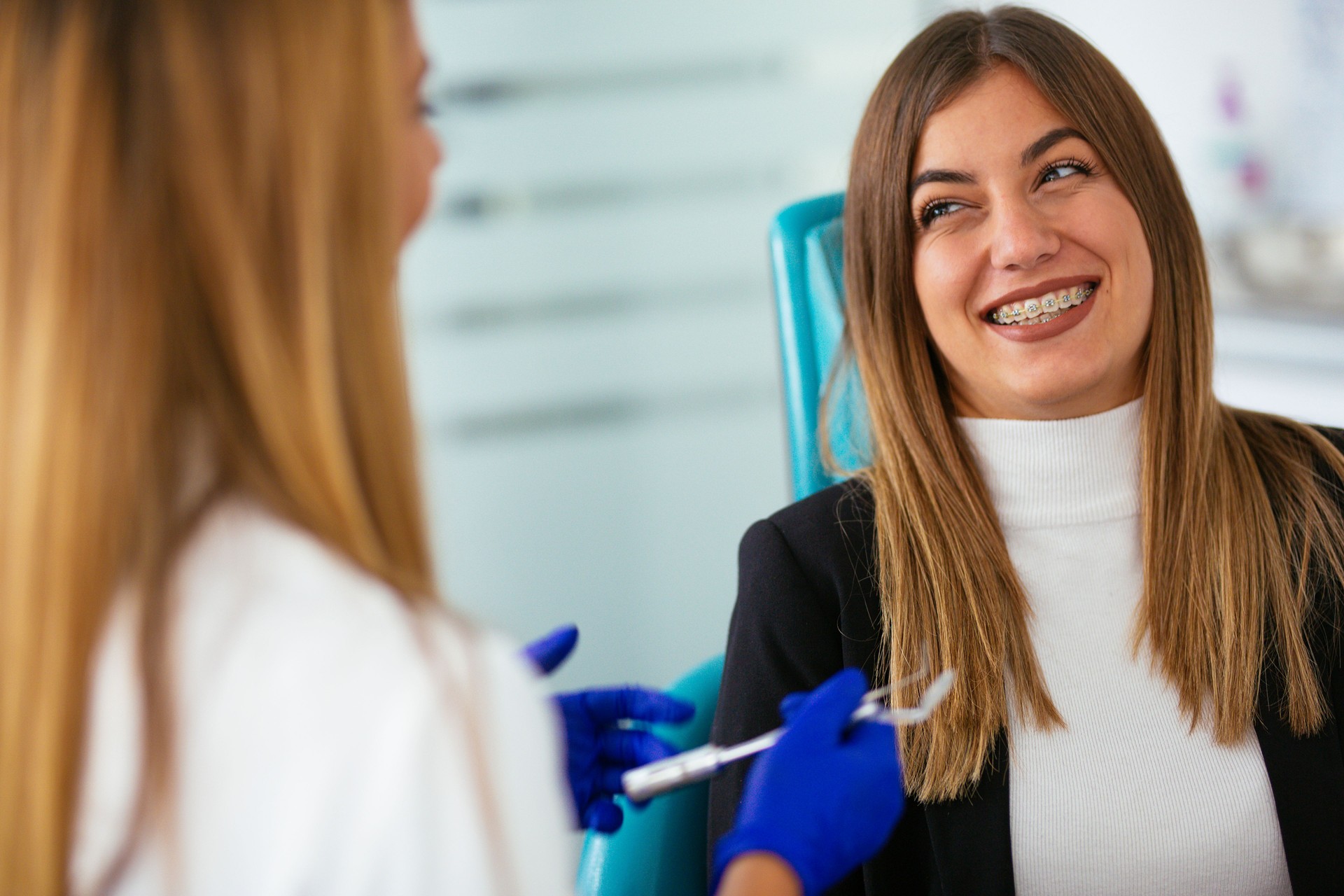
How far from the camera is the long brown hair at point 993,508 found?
1.13 metres

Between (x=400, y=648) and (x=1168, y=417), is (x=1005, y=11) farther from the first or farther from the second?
(x=400, y=648)

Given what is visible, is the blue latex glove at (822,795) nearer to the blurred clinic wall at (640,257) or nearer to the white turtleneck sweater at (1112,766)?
the white turtleneck sweater at (1112,766)

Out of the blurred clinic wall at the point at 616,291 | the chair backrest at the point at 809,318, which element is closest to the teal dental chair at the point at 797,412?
the chair backrest at the point at 809,318

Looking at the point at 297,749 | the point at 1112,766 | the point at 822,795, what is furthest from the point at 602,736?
the point at 297,749

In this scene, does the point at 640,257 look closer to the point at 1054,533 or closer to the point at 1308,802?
the point at 1054,533

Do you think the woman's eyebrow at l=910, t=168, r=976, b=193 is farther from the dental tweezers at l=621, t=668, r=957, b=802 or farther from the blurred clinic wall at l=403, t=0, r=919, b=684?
the blurred clinic wall at l=403, t=0, r=919, b=684

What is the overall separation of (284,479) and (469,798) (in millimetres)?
179

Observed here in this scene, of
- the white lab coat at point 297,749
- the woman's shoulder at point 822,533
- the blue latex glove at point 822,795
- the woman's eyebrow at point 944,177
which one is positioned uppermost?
the woman's eyebrow at point 944,177

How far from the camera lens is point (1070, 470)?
125 cm

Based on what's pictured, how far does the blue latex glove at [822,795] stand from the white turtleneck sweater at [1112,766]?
0.98 ft

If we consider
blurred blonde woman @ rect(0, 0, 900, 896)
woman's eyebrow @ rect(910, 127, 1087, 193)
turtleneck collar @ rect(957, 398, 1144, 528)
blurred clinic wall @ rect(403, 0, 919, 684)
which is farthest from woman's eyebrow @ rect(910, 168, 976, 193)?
blurred clinic wall @ rect(403, 0, 919, 684)

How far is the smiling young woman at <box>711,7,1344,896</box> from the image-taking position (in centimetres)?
109

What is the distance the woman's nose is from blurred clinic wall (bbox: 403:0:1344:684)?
145 centimetres

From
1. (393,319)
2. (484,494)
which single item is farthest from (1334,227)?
(393,319)
